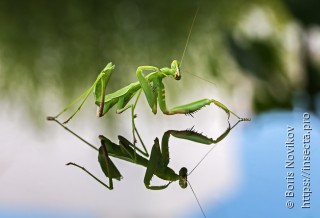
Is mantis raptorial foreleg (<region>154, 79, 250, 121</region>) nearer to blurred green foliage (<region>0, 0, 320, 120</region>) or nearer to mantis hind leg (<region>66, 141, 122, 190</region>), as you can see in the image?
mantis hind leg (<region>66, 141, 122, 190</region>)

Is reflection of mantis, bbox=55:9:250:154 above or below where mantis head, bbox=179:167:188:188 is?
above

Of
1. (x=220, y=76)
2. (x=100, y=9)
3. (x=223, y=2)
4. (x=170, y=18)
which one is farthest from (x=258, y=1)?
(x=100, y=9)

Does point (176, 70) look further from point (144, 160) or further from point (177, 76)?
point (144, 160)

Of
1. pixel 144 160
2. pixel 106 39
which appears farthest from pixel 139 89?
pixel 106 39

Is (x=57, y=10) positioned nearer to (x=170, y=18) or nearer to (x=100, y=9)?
(x=100, y=9)

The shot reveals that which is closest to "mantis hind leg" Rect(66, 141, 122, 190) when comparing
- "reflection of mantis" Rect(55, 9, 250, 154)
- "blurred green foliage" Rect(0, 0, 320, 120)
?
"reflection of mantis" Rect(55, 9, 250, 154)

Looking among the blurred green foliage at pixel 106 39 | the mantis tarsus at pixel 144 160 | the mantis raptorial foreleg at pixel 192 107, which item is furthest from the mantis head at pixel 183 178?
the blurred green foliage at pixel 106 39

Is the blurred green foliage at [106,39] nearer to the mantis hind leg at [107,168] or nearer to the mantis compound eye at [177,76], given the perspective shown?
the mantis compound eye at [177,76]

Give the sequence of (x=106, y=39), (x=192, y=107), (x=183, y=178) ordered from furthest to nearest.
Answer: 1. (x=106, y=39)
2. (x=192, y=107)
3. (x=183, y=178)
